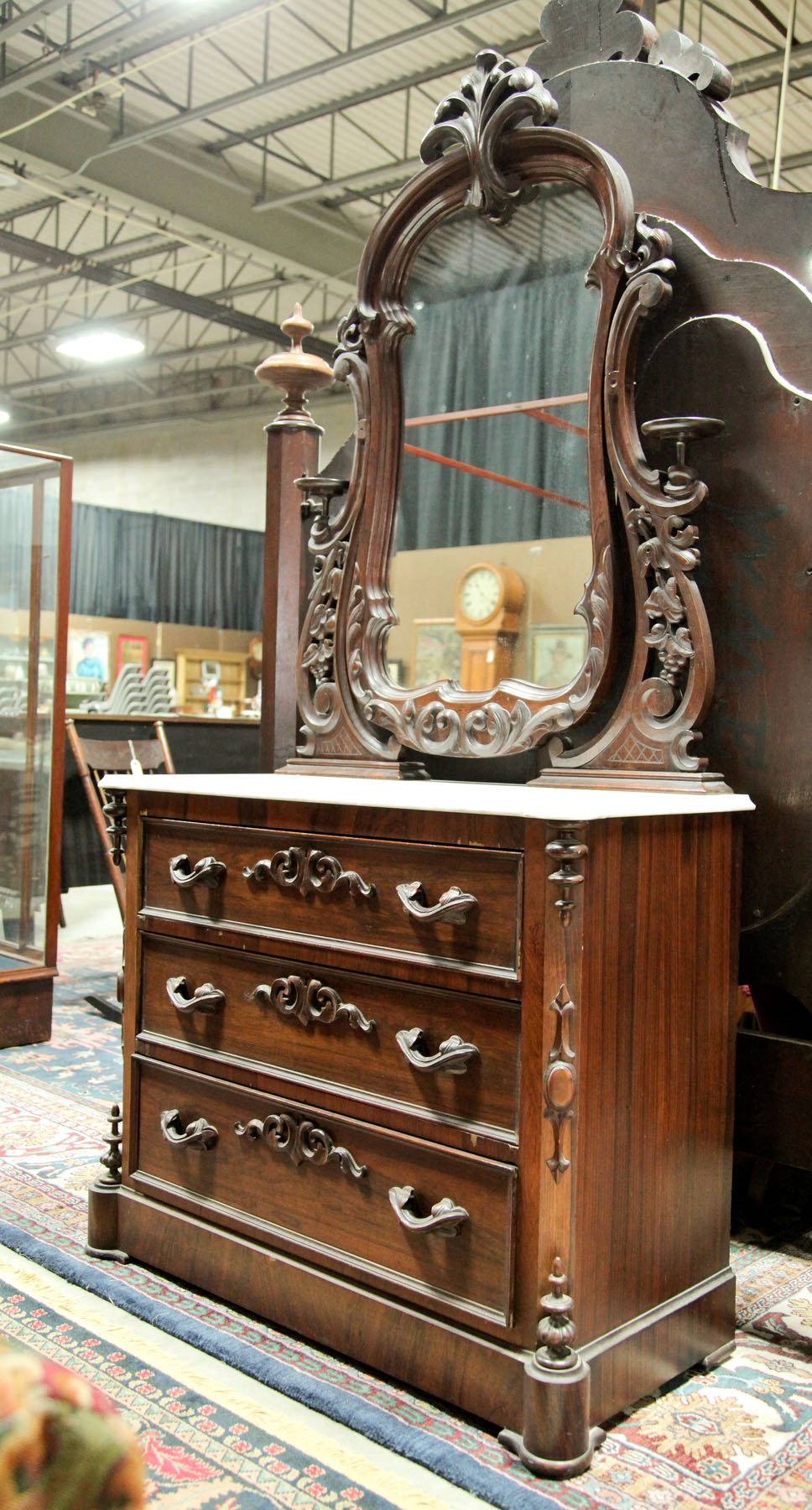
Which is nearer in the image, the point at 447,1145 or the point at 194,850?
the point at 447,1145

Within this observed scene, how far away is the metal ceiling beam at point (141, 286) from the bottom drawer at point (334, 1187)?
369 inches

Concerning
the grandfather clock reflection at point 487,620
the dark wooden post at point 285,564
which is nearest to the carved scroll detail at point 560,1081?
the grandfather clock reflection at point 487,620

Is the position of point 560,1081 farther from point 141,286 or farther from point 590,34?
point 141,286

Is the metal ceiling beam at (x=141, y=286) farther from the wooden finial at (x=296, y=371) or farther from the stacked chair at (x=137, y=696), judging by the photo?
the wooden finial at (x=296, y=371)

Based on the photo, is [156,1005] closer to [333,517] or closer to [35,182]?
[333,517]

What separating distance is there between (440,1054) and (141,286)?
35.2 ft

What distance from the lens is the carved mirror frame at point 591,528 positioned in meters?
2.17

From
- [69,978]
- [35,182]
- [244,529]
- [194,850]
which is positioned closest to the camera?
[194,850]

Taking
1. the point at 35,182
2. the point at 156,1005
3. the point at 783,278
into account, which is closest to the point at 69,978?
the point at 156,1005

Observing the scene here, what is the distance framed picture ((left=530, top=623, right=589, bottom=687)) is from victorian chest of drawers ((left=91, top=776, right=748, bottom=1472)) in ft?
1.09

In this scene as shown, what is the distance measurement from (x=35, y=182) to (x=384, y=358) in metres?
7.42

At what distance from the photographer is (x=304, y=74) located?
7566 millimetres

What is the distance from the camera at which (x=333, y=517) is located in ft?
8.96

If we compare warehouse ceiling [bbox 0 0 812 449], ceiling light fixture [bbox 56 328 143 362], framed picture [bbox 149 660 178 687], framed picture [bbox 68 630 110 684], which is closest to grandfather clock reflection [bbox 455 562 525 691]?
warehouse ceiling [bbox 0 0 812 449]
